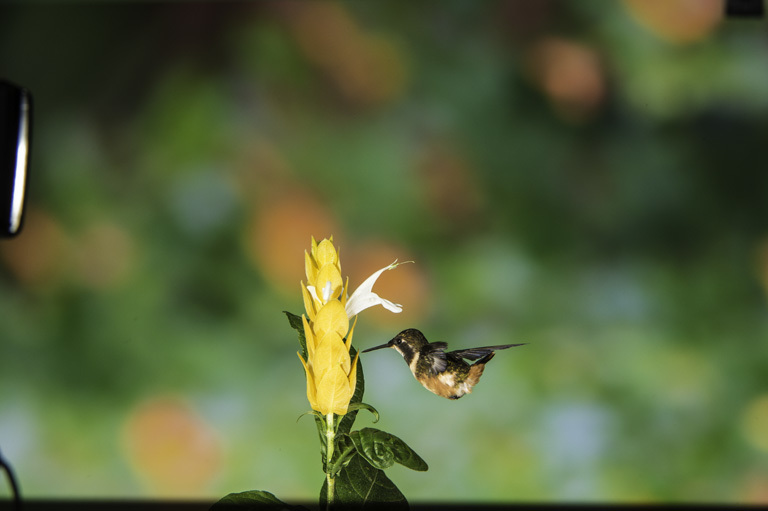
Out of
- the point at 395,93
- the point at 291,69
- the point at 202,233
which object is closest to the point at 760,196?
the point at 395,93

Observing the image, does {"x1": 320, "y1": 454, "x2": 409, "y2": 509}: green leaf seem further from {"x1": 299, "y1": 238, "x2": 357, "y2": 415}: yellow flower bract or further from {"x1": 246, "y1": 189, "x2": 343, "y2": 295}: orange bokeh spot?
{"x1": 246, "y1": 189, "x2": 343, "y2": 295}: orange bokeh spot

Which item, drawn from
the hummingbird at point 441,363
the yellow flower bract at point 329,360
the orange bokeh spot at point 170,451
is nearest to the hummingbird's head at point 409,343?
the hummingbird at point 441,363

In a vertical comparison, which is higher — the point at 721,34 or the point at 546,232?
the point at 721,34

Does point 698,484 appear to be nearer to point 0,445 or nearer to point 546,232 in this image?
point 546,232

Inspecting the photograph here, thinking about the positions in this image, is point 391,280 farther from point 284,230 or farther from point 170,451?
point 170,451

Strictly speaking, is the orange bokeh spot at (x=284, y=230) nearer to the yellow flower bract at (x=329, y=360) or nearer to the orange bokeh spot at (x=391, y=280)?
the orange bokeh spot at (x=391, y=280)

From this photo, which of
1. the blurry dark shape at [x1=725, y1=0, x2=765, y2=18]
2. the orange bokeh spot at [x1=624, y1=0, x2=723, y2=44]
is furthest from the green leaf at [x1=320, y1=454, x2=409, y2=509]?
the blurry dark shape at [x1=725, y1=0, x2=765, y2=18]

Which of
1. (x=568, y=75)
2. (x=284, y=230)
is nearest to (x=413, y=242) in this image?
(x=284, y=230)
